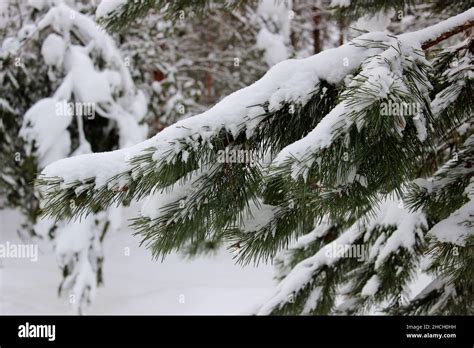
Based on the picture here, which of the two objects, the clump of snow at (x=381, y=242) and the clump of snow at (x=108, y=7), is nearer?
the clump of snow at (x=108, y=7)

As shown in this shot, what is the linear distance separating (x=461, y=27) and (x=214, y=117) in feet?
2.89

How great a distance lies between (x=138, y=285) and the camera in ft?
30.9

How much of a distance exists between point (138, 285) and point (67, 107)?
4.25 metres

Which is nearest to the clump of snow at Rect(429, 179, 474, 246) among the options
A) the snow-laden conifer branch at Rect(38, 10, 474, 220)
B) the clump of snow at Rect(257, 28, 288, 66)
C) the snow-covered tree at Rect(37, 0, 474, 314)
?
the snow-covered tree at Rect(37, 0, 474, 314)

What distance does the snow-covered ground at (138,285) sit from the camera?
319 inches

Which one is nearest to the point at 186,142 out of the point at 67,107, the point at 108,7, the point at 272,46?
the point at 108,7

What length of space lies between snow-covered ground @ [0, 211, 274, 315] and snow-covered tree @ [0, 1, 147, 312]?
1.05 m

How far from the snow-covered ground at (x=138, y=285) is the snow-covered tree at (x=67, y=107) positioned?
1.05 m

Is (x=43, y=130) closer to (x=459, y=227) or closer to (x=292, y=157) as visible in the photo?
(x=459, y=227)

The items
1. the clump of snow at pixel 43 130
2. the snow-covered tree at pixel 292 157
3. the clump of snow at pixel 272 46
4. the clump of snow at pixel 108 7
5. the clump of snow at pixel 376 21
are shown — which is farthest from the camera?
the clump of snow at pixel 272 46

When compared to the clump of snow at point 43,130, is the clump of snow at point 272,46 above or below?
above

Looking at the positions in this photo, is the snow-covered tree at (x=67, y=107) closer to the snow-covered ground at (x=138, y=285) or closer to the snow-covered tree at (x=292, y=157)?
the snow-covered ground at (x=138, y=285)

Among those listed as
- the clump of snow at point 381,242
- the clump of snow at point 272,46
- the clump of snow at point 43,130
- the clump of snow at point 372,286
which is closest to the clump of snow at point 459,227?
the clump of snow at point 381,242

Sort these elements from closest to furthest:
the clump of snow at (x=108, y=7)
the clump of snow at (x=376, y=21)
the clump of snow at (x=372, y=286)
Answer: the clump of snow at (x=108, y=7)
the clump of snow at (x=376, y=21)
the clump of snow at (x=372, y=286)
